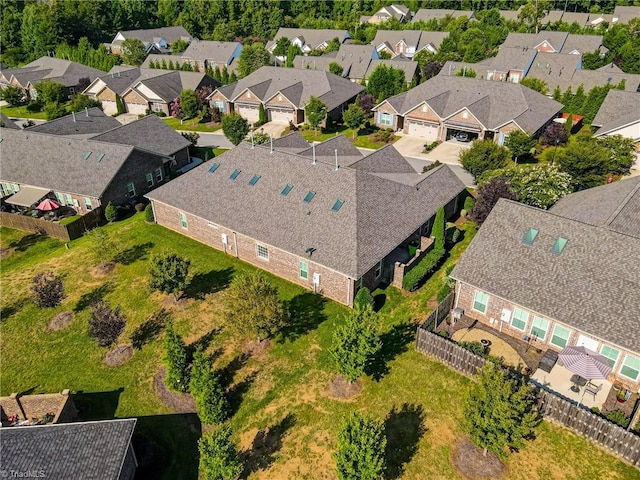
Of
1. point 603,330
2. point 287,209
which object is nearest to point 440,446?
point 603,330

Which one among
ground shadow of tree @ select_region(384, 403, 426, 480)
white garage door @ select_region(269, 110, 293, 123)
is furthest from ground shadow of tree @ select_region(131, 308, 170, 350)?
white garage door @ select_region(269, 110, 293, 123)

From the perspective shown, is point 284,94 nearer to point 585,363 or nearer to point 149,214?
point 149,214

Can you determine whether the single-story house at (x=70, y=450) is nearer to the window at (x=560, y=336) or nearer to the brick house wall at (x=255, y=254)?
the brick house wall at (x=255, y=254)

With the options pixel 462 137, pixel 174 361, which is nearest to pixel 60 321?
pixel 174 361

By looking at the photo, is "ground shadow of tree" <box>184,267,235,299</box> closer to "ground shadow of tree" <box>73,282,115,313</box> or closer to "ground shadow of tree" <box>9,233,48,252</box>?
"ground shadow of tree" <box>73,282,115,313</box>

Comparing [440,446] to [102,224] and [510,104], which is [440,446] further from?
[510,104]

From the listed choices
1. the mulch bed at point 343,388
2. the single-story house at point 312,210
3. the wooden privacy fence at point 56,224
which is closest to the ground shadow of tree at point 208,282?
the single-story house at point 312,210
